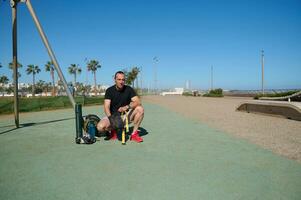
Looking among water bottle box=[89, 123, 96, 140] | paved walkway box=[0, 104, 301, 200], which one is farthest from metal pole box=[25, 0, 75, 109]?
paved walkway box=[0, 104, 301, 200]

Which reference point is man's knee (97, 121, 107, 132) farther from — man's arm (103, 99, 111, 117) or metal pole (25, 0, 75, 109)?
metal pole (25, 0, 75, 109)

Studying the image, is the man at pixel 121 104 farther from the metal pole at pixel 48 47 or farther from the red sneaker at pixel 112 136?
the metal pole at pixel 48 47

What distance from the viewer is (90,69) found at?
8212 cm

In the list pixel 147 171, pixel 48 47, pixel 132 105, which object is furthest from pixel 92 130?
pixel 48 47

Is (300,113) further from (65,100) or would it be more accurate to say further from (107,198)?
(65,100)

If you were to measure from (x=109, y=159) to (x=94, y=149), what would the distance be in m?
0.84

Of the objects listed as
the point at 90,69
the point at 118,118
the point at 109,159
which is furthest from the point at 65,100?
the point at 90,69

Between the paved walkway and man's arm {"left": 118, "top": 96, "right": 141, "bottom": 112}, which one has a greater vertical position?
man's arm {"left": 118, "top": 96, "right": 141, "bottom": 112}

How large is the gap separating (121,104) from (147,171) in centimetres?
252

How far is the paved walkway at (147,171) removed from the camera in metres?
2.67

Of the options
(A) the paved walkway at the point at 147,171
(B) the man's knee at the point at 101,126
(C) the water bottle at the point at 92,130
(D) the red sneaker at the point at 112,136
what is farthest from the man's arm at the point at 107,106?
(A) the paved walkway at the point at 147,171

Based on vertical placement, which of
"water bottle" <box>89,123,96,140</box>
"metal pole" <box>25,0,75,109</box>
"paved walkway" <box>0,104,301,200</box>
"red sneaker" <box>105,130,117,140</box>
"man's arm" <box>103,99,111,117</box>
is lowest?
"paved walkway" <box>0,104,301,200</box>

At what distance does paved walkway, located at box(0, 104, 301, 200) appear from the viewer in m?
2.67

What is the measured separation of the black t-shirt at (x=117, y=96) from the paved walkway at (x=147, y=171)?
2.91 feet
